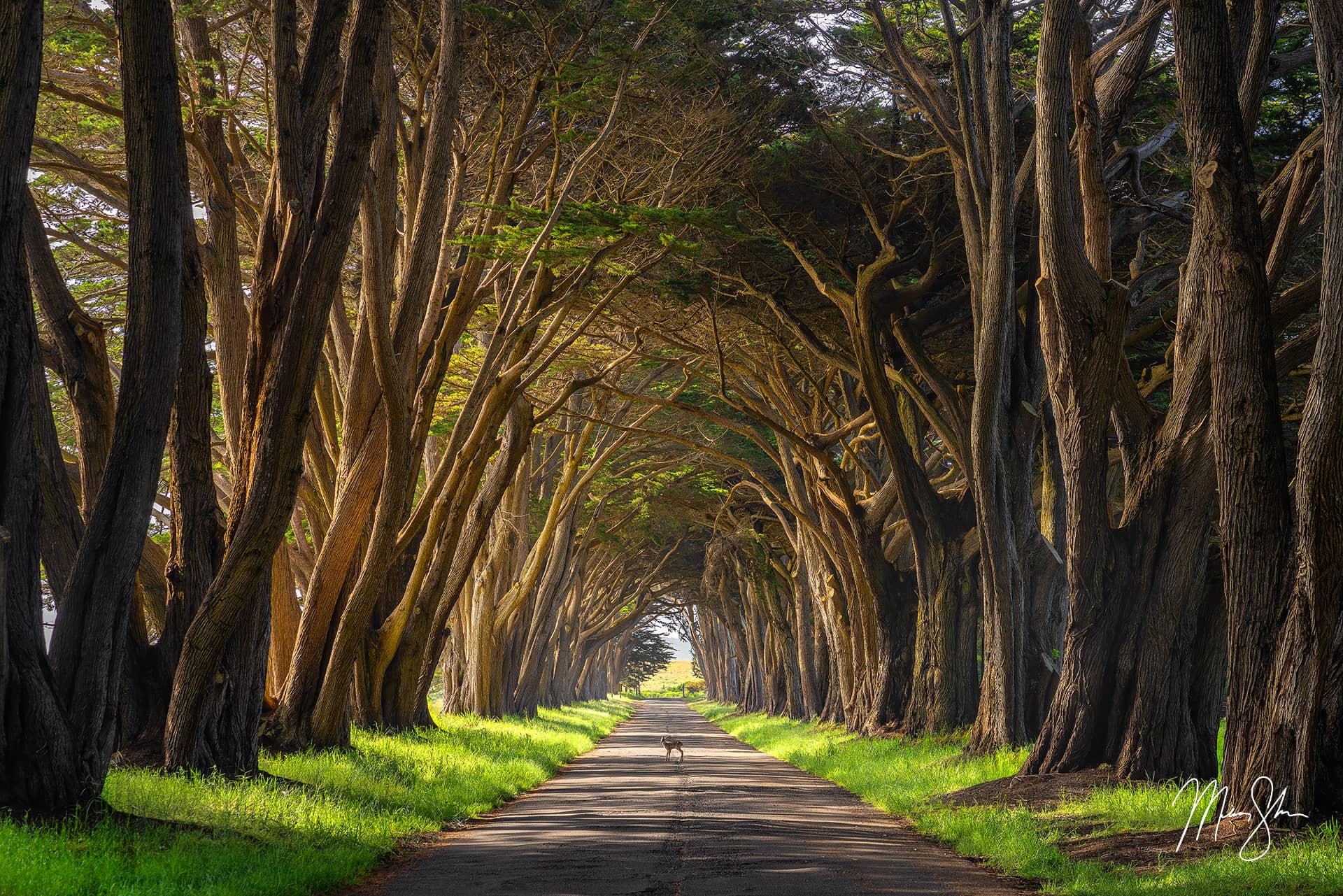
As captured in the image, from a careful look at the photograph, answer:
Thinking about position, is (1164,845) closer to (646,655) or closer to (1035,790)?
(1035,790)

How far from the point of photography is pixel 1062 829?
8352 mm

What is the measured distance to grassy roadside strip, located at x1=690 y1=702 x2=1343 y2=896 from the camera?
5.83 m

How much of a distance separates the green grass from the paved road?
1.24 ft

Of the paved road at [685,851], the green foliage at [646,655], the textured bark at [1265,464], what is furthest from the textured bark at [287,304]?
the green foliage at [646,655]

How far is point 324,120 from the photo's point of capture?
9141mm

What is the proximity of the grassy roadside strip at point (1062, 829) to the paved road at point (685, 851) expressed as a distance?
0.27 m

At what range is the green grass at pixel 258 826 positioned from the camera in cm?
530

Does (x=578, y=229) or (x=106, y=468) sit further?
(x=578, y=229)

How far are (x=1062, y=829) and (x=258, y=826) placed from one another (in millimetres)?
5238

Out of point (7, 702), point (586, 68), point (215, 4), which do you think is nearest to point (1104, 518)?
point (586, 68)

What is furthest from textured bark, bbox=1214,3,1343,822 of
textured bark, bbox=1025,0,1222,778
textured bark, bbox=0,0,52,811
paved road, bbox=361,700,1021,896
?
textured bark, bbox=0,0,52,811

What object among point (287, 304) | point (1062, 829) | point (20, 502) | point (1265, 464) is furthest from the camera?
point (287, 304)
